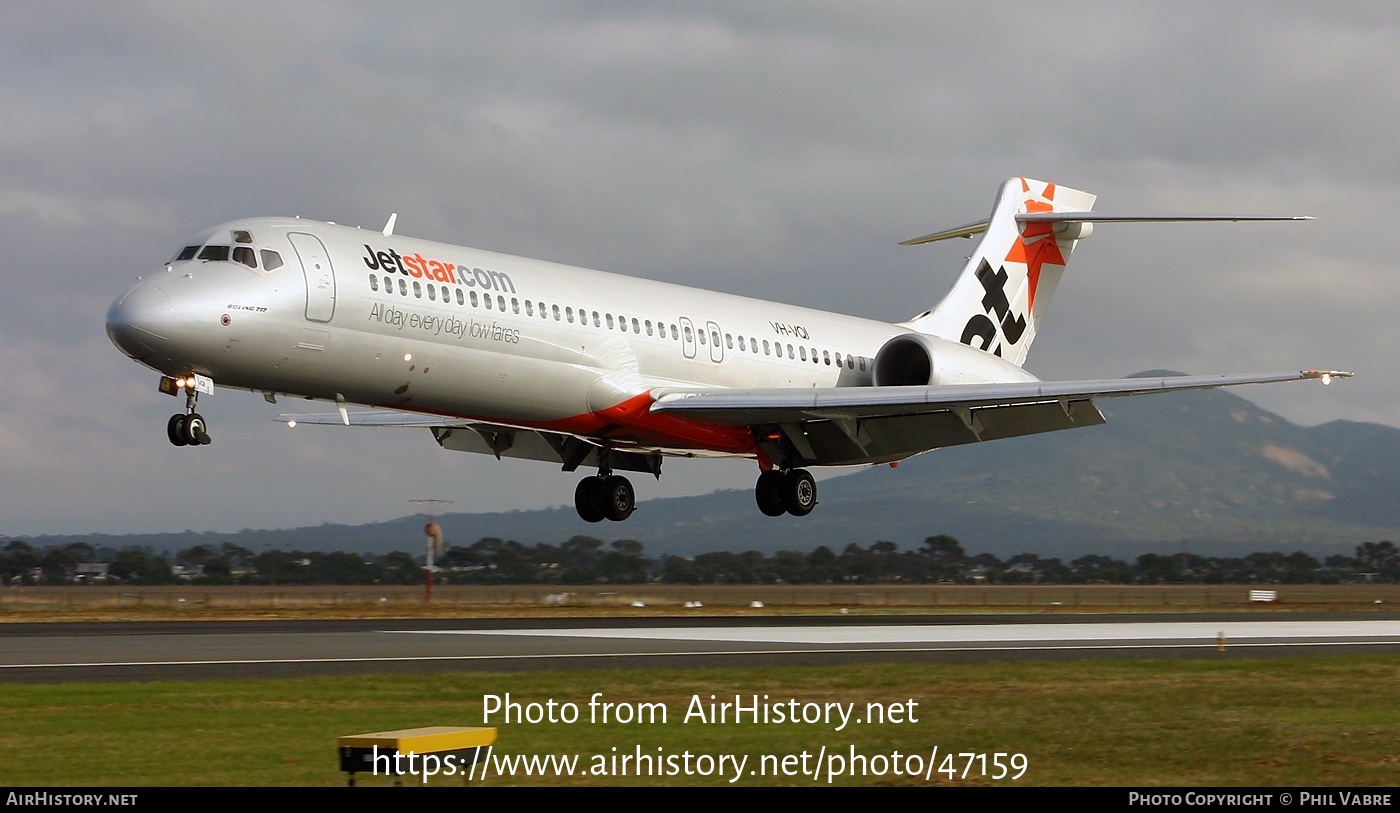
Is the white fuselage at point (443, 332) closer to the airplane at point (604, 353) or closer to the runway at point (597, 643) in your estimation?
the airplane at point (604, 353)

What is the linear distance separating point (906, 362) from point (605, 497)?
6.98 metres

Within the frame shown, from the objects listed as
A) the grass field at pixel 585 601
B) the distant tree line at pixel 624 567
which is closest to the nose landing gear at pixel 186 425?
the grass field at pixel 585 601

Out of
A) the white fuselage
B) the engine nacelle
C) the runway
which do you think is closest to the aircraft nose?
the white fuselage

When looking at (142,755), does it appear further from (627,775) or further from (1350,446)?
(1350,446)

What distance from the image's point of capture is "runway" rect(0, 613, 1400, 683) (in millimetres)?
19859

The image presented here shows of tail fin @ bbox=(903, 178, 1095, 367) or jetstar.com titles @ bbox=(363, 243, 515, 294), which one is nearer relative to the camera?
jetstar.com titles @ bbox=(363, 243, 515, 294)

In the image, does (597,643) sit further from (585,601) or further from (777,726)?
(585,601)

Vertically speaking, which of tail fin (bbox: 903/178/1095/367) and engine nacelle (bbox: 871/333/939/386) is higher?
tail fin (bbox: 903/178/1095/367)

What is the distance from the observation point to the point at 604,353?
28.0m

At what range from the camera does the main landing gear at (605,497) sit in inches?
1316

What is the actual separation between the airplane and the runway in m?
3.46

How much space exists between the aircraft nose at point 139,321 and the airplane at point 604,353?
3 centimetres

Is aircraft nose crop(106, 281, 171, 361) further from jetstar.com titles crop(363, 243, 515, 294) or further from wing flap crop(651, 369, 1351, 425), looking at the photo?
wing flap crop(651, 369, 1351, 425)

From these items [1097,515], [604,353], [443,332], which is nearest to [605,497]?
[604,353]
